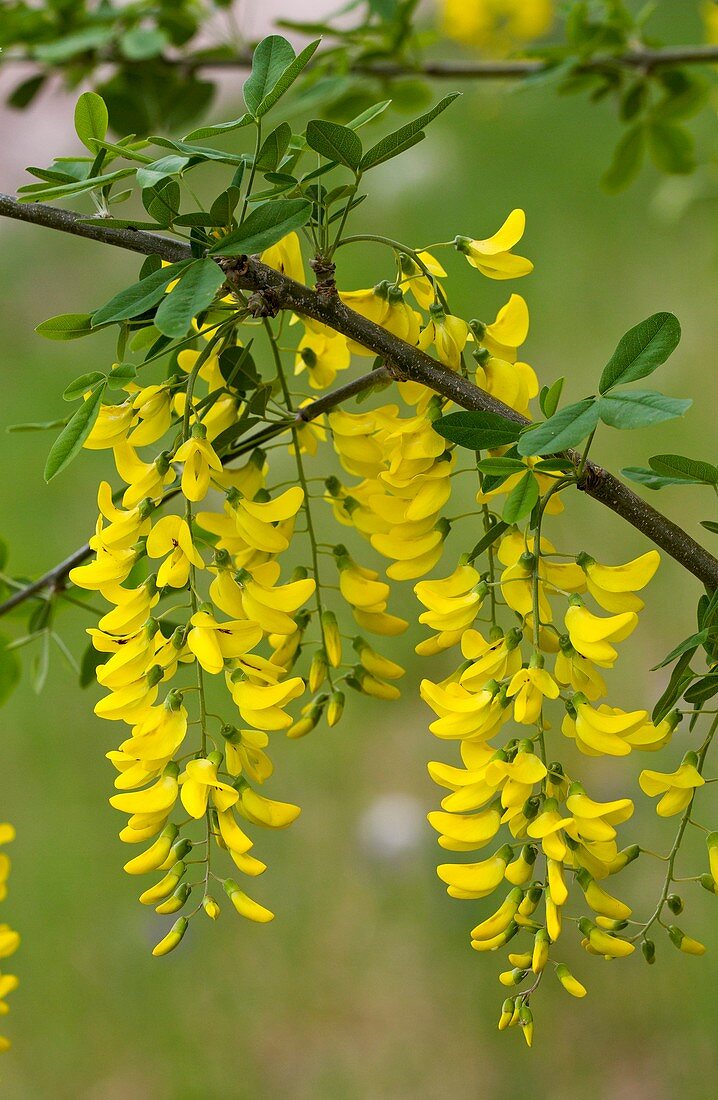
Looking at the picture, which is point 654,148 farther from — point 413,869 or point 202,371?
point 413,869

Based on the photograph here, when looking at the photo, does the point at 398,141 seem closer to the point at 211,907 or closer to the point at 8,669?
the point at 211,907

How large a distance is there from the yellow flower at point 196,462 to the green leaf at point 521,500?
12 centimetres

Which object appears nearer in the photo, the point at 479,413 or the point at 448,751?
the point at 479,413

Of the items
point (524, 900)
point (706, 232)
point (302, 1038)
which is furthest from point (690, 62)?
point (706, 232)

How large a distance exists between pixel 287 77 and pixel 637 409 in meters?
0.18

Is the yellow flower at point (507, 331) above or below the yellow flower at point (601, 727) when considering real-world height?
above

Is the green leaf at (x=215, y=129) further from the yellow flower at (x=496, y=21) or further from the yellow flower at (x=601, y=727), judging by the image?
the yellow flower at (x=496, y=21)

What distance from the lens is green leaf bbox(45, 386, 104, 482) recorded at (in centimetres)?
45

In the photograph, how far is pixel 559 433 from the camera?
1.37 ft

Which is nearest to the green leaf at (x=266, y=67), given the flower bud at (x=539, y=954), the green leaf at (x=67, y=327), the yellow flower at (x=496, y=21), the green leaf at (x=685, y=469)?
the green leaf at (x=67, y=327)

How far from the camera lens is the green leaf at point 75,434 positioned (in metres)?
0.45

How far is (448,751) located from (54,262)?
1675 millimetres

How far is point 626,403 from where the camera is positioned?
43 cm

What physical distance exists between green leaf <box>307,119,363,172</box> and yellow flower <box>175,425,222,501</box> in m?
0.12
